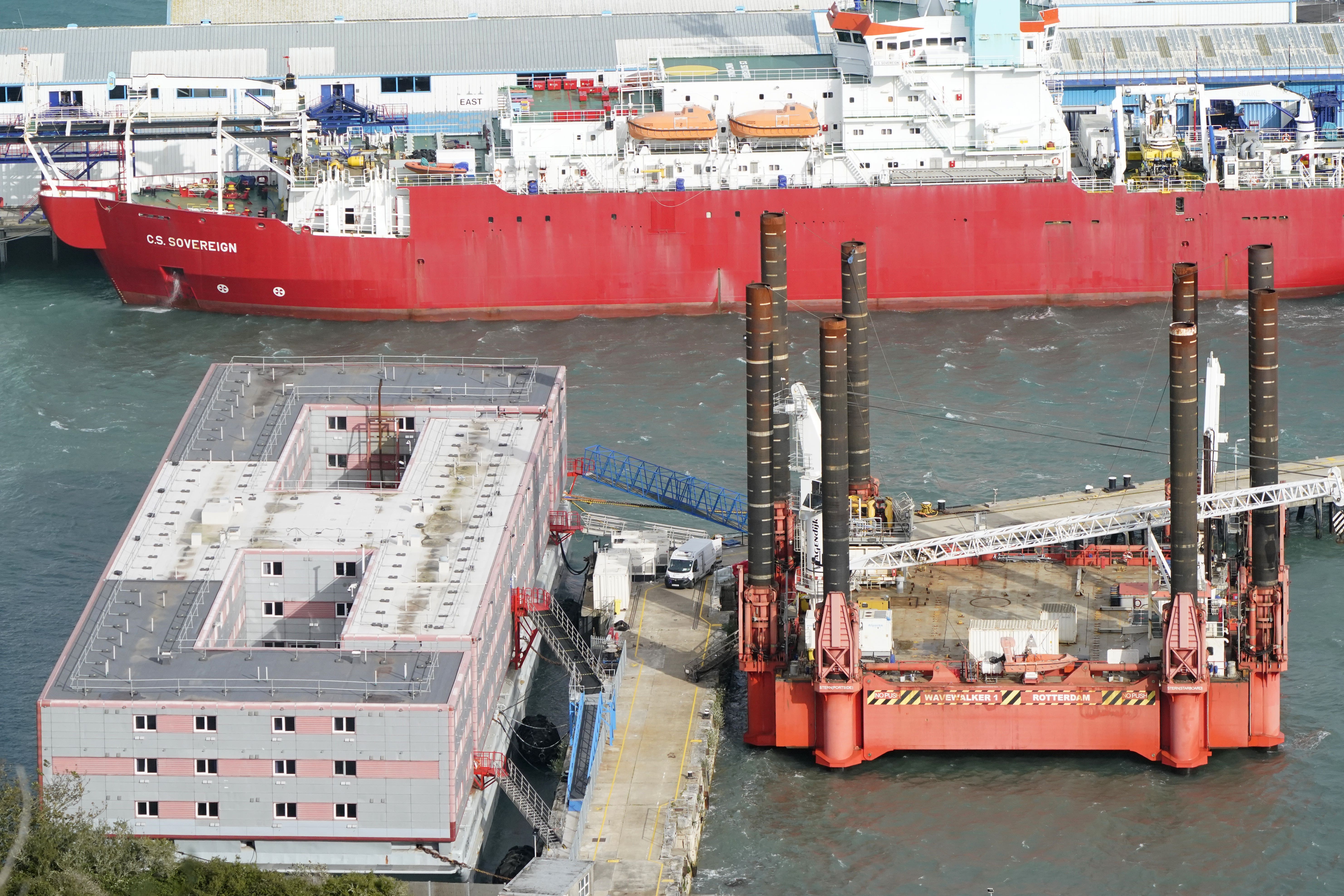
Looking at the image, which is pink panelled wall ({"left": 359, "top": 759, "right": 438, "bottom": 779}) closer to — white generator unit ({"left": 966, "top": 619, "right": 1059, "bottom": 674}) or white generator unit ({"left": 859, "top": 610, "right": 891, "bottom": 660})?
white generator unit ({"left": 859, "top": 610, "right": 891, "bottom": 660})

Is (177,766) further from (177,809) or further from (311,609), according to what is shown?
(311,609)

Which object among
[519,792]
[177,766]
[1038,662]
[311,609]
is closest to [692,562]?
[311,609]

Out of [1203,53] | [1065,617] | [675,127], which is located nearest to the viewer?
[1065,617]

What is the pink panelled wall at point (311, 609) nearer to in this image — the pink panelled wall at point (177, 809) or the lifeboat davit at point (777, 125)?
the pink panelled wall at point (177, 809)

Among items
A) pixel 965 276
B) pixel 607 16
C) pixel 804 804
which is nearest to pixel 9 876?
A: pixel 804 804

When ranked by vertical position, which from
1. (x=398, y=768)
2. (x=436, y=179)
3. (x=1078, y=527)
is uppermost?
(x=436, y=179)

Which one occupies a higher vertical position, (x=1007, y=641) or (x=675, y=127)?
(x=675, y=127)
